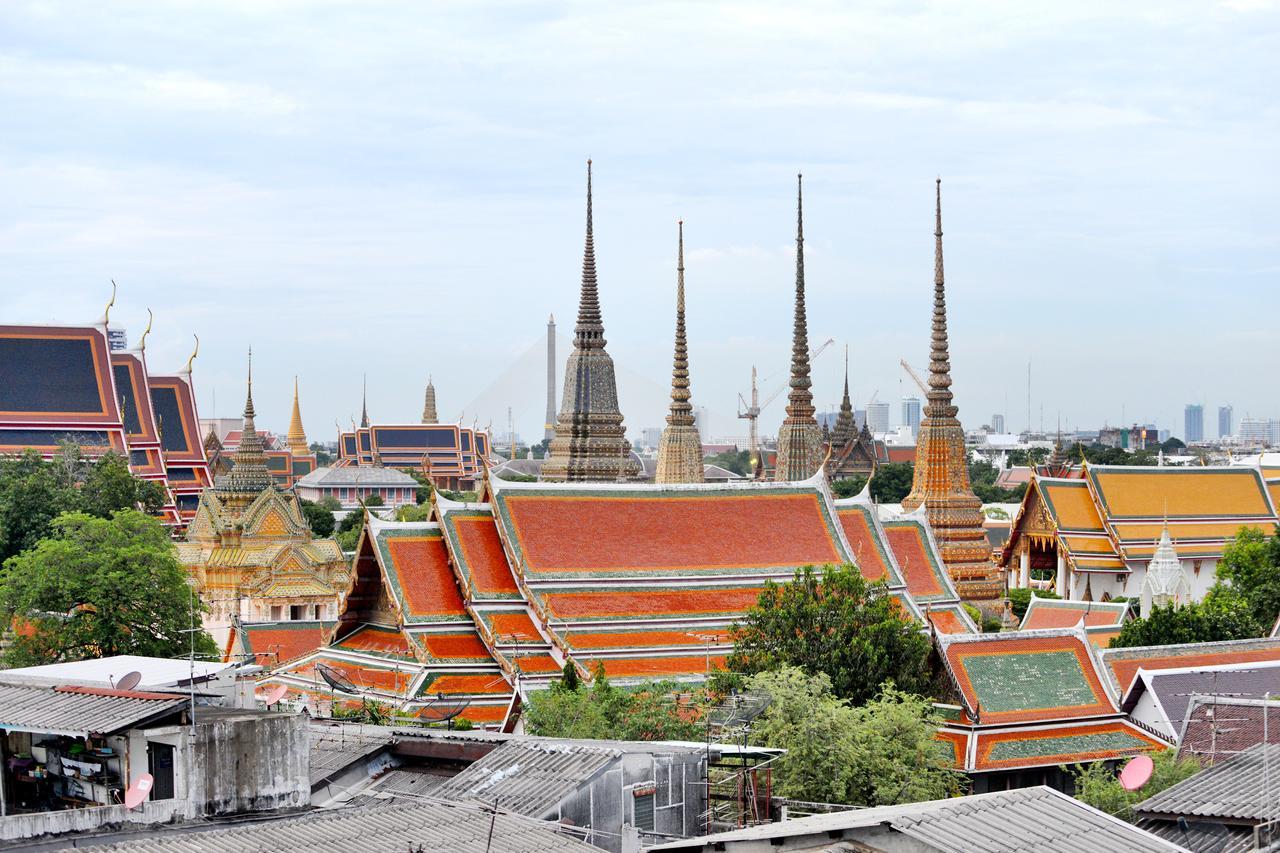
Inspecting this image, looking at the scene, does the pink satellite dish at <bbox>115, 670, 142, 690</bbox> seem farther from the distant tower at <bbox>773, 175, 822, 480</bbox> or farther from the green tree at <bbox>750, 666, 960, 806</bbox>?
the distant tower at <bbox>773, 175, 822, 480</bbox>

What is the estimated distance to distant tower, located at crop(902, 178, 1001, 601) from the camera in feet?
200

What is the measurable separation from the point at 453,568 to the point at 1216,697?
20.5m

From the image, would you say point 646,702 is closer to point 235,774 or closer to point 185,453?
point 235,774

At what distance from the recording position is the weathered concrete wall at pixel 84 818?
1919 cm

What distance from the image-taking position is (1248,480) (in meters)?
73.2

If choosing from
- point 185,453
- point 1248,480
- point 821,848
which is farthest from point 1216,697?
point 185,453

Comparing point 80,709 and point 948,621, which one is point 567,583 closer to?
point 948,621

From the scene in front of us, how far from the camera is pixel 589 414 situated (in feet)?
213

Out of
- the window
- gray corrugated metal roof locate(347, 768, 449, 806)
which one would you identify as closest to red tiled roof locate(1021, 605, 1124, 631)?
gray corrugated metal roof locate(347, 768, 449, 806)

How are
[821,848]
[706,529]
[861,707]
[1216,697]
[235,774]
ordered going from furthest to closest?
1. [706,529]
2. [861,707]
3. [1216,697]
4. [235,774]
5. [821,848]

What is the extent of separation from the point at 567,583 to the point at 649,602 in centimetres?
188

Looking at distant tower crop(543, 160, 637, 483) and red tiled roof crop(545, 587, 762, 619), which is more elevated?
distant tower crop(543, 160, 637, 483)

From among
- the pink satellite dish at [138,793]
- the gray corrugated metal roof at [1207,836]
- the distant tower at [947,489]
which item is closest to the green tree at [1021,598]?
the distant tower at [947,489]

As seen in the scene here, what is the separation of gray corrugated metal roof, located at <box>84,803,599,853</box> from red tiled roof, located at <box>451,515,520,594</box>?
74.0ft
